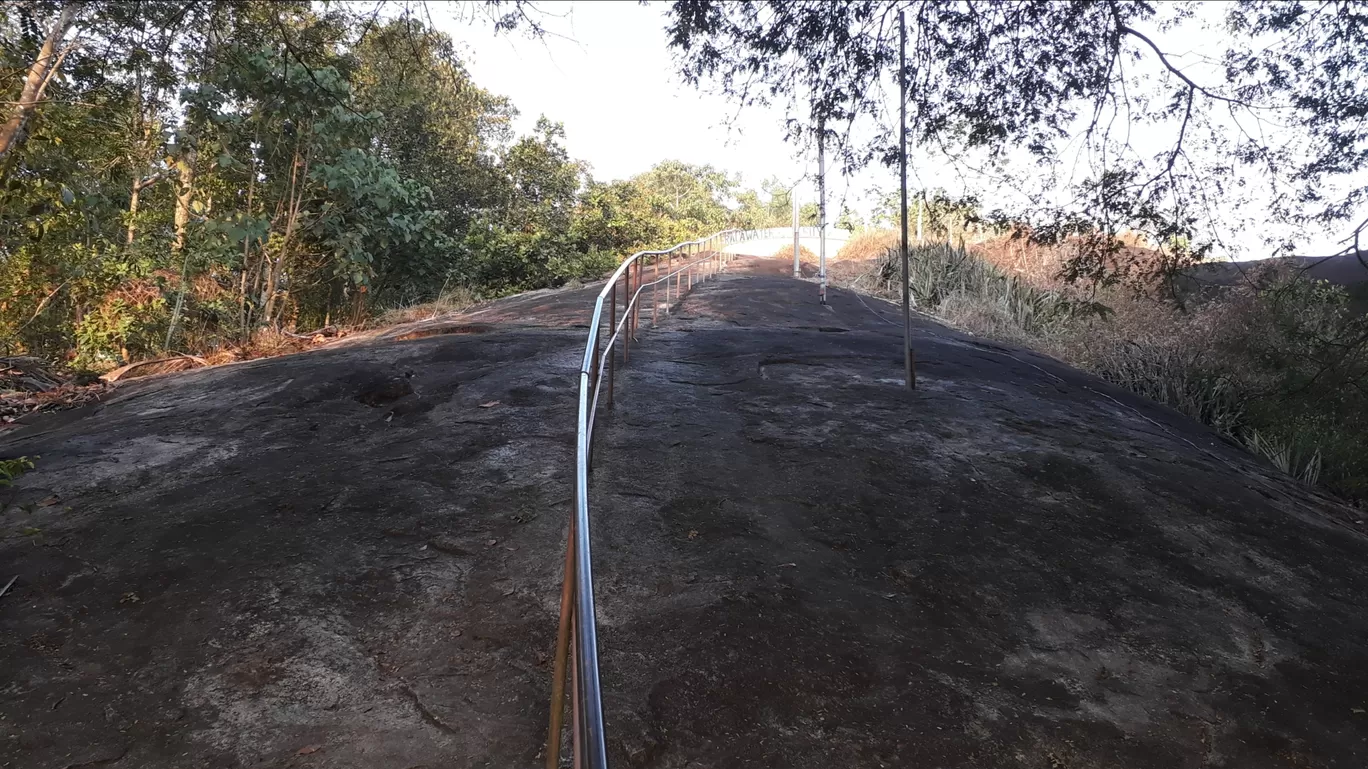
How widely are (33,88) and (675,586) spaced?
4989 mm

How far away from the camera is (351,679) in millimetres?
2848

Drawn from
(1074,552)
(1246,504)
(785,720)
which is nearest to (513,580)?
(785,720)

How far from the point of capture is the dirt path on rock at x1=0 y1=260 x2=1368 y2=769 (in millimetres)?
2676

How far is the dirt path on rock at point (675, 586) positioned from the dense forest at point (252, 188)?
5.94 feet

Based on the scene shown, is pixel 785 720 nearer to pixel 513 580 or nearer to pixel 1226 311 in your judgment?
pixel 513 580

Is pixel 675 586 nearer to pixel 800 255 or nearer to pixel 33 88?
pixel 33 88

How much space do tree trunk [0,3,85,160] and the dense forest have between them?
2 centimetres

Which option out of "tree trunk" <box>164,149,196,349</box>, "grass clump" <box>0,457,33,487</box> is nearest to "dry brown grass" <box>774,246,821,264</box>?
"tree trunk" <box>164,149,196,349</box>

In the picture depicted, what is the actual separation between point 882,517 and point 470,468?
2456mm

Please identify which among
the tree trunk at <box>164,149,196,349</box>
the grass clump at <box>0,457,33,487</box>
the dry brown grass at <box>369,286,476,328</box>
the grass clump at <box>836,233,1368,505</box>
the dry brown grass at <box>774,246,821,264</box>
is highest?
the tree trunk at <box>164,149,196,349</box>

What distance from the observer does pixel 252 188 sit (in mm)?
10406

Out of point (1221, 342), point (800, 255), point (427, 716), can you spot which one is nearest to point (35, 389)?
point (427, 716)

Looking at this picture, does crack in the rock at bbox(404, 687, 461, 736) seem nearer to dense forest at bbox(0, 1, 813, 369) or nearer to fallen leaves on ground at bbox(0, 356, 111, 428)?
dense forest at bbox(0, 1, 813, 369)

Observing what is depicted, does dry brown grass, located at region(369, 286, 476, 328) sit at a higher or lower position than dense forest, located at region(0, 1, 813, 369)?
lower
